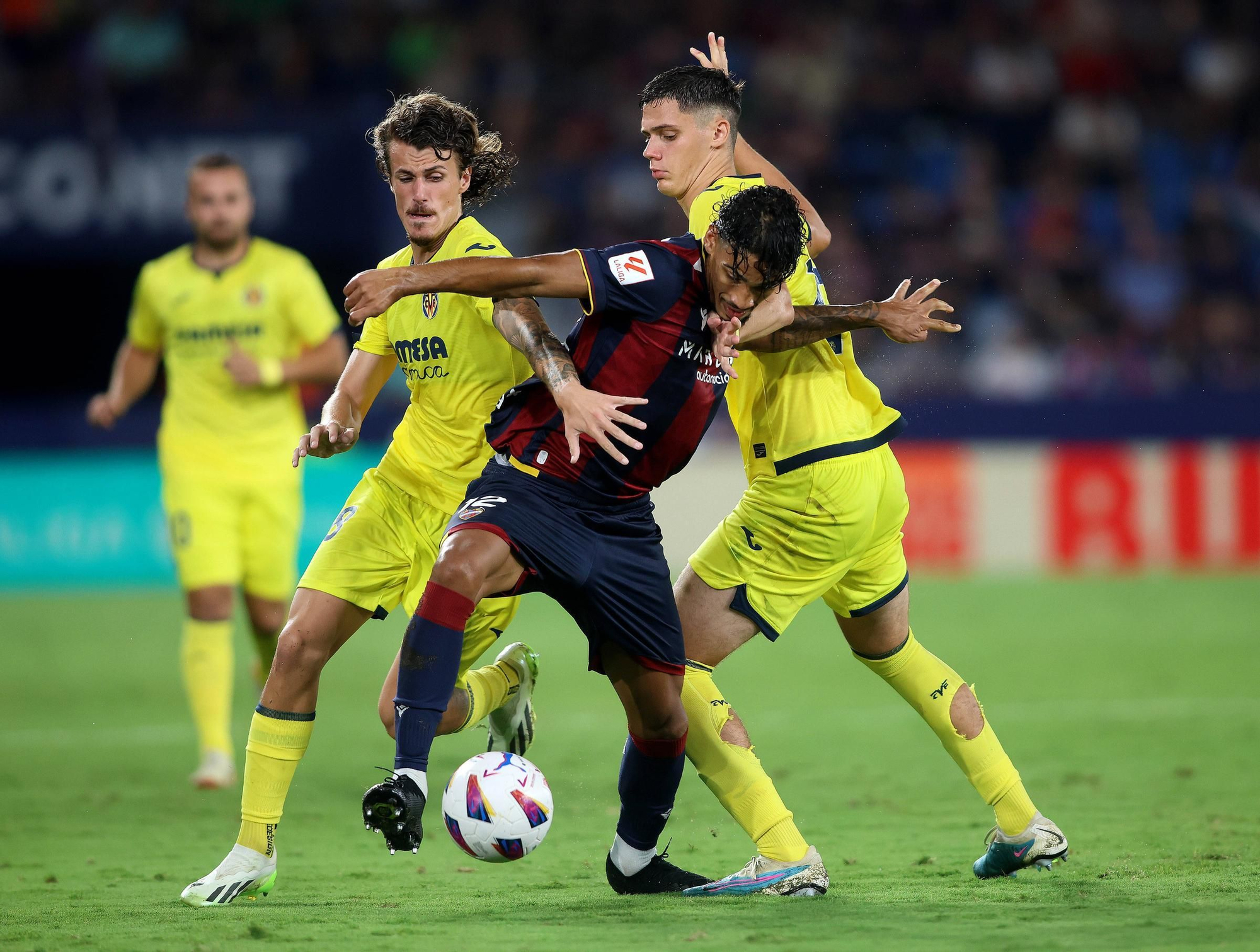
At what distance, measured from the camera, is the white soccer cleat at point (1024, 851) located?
4.80 meters

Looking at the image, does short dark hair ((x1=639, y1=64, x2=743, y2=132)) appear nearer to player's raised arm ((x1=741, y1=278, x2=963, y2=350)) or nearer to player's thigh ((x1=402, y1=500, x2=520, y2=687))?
player's raised arm ((x1=741, y1=278, x2=963, y2=350))

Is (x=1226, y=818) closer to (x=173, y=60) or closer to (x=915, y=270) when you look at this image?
(x=915, y=270)

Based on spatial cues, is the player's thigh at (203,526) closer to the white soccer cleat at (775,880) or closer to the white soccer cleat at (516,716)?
the white soccer cleat at (516,716)

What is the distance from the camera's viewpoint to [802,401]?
495 cm

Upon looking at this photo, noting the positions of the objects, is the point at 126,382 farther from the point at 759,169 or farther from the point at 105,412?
the point at 759,169

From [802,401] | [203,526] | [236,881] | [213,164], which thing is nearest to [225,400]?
[203,526]

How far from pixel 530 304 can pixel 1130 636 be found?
7.24 metres

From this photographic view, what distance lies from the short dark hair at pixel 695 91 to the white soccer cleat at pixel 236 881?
2578 mm

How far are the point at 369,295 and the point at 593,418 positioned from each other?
2.16 feet

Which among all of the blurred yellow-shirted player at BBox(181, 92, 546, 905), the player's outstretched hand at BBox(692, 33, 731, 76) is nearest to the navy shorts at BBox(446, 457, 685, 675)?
the blurred yellow-shirted player at BBox(181, 92, 546, 905)

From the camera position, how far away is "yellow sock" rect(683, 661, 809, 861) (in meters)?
4.69

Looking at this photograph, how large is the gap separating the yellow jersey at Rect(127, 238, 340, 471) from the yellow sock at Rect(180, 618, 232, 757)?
2.54 feet

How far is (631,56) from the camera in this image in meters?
16.9

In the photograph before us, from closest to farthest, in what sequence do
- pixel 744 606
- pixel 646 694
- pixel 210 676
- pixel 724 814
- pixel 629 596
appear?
pixel 629 596 < pixel 646 694 < pixel 744 606 < pixel 724 814 < pixel 210 676
